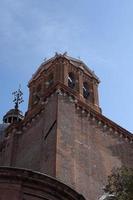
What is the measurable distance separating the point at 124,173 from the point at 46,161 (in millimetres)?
7896

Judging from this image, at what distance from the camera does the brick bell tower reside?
2281 cm

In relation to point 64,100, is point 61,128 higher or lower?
lower

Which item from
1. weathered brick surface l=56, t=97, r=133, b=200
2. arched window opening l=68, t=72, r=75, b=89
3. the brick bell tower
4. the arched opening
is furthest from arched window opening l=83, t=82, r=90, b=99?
weathered brick surface l=56, t=97, r=133, b=200

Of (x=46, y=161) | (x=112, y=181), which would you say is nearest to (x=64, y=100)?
(x=46, y=161)

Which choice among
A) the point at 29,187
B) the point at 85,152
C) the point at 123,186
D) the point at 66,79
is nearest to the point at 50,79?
the point at 66,79

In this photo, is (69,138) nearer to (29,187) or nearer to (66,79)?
(66,79)

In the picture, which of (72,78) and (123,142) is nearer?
(123,142)

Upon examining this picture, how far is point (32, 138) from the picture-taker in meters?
26.0

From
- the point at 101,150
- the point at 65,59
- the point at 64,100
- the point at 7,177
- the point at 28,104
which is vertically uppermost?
the point at 65,59

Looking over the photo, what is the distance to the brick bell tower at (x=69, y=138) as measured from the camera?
2281cm

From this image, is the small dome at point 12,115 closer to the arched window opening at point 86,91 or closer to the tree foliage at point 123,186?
the arched window opening at point 86,91

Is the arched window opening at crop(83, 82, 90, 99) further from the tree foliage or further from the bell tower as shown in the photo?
the tree foliage

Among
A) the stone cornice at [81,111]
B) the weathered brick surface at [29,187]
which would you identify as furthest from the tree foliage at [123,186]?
the stone cornice at [81,111]

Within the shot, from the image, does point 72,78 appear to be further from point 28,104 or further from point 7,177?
point 7,177
